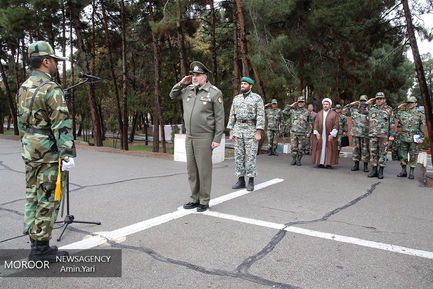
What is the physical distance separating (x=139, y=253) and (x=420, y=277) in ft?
8.89

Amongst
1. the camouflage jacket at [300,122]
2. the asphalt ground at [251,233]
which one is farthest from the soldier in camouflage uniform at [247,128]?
the camouflage jacket at [300,122]

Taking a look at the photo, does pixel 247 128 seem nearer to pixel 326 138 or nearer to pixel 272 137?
pixel 326 138

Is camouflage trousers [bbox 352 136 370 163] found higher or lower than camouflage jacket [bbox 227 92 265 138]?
lower

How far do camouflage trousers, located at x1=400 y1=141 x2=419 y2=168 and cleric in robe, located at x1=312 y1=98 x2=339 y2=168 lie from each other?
5.63 ft

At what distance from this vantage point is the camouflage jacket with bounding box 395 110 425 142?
27.5 feet

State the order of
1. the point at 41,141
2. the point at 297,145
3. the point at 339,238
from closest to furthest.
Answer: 1. the point at 41,141
2. the point at 339,238
3. the point at 297,145

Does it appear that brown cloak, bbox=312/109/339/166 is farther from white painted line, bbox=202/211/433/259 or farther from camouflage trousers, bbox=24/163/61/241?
camouflage trousers, bbox=24/163/61/241

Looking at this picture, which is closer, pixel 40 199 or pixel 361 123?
pixel 40 199

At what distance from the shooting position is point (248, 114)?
6.64 meters

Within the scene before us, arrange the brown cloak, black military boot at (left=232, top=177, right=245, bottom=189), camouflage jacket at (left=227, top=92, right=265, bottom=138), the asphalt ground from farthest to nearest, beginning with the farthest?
the brown cloak < black military boot at (left=232, top=177, right=245, bottom=189) < camouflage jacket at (left=227, top=92, right=265, bottom=138) < the asphalt ground

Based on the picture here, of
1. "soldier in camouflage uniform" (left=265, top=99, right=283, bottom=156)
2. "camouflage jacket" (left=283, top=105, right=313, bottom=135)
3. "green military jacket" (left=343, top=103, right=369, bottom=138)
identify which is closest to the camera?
"green military jacket" (left=343, top=103, right=369, bottom=138)

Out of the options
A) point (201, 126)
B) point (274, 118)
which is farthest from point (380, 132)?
point (274, 118)

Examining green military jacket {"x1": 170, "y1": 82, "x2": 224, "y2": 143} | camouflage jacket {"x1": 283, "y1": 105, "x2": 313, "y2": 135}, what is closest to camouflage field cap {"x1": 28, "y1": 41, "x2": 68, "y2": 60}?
green military jacket {"x1": 170, "y1": 82, "x2": 224, "y2": 143}

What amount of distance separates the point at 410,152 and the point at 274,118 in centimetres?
619
